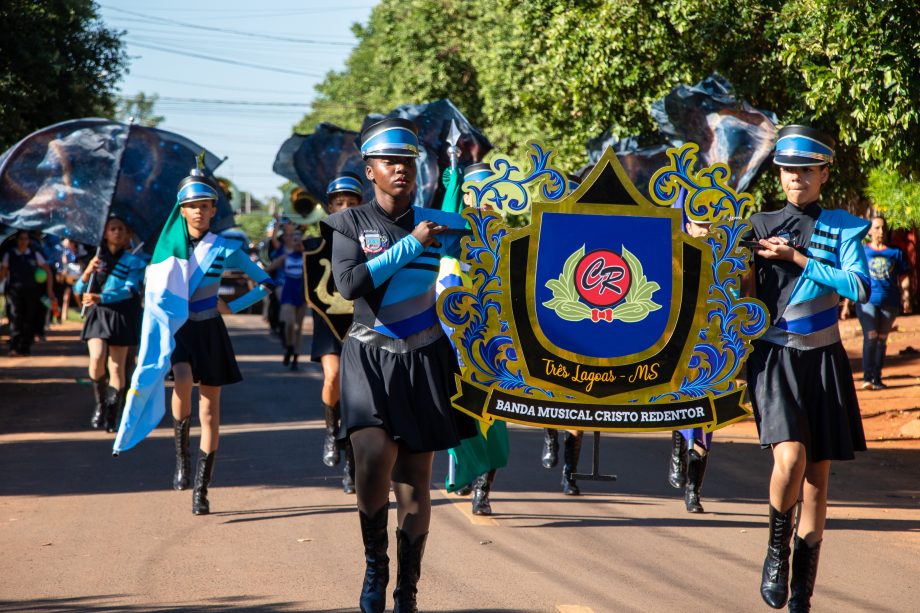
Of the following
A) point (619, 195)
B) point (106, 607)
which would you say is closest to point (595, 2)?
point (619, 195)

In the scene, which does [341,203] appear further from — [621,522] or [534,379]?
[534,379]

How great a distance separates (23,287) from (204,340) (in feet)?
47.5

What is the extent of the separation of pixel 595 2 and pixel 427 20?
66.4ft

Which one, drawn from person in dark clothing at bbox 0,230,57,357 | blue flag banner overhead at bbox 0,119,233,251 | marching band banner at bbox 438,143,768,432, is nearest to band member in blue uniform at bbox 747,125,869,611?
marching band banner at bbox 438,143,768,432

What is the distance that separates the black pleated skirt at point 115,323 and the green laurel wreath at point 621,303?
7733mm

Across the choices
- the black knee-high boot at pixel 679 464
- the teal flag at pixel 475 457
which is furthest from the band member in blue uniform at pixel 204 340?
the black knee-high boot at pixel 679 464

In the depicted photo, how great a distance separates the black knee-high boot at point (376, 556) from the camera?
205 inches

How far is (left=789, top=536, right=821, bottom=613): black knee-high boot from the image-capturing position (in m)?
5.41

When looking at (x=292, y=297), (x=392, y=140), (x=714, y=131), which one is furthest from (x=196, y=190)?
(x=292, y=297)

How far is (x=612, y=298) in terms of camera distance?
5719mm

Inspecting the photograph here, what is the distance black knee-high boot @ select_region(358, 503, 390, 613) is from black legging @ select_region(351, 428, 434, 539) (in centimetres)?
5

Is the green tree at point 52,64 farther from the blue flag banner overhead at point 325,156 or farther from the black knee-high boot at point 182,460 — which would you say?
the black knee-high boot at point 182,460

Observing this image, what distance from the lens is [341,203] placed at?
9.27 m

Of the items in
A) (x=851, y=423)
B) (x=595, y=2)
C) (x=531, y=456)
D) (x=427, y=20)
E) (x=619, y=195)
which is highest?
(x=427, y=20)
